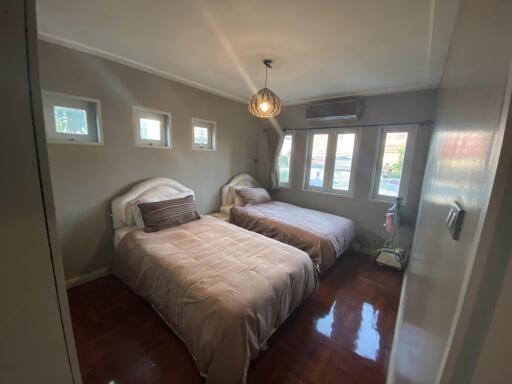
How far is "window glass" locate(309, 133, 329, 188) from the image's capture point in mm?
3680

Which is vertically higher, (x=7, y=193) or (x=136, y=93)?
(x=136, y=93)

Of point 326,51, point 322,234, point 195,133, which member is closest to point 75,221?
point 195,133

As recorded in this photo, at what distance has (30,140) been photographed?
0.46m

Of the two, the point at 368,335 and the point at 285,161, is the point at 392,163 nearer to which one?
the point at 285,161

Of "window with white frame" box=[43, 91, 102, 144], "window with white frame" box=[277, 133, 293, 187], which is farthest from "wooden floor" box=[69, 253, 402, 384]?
"window with white frame" box=[277, 133, 293, 187]

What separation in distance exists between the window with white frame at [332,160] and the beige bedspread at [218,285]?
6.40 ft

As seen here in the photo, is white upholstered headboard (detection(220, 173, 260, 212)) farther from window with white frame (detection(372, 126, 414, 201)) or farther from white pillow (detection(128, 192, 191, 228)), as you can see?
window with white frame (detection(372, 126, 414, 201))

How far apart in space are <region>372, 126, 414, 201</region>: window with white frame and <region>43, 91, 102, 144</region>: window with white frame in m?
3.66

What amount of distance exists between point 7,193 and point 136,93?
2.52m

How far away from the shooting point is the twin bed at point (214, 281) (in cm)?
126

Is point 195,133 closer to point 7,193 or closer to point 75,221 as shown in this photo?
point 75,221

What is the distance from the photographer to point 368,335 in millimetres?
1790

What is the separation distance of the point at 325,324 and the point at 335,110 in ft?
9.45

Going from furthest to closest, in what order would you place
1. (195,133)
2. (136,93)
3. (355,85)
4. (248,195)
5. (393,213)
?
(248,195)
(195,133)
(355,85)
(393,213)
(136,93)
